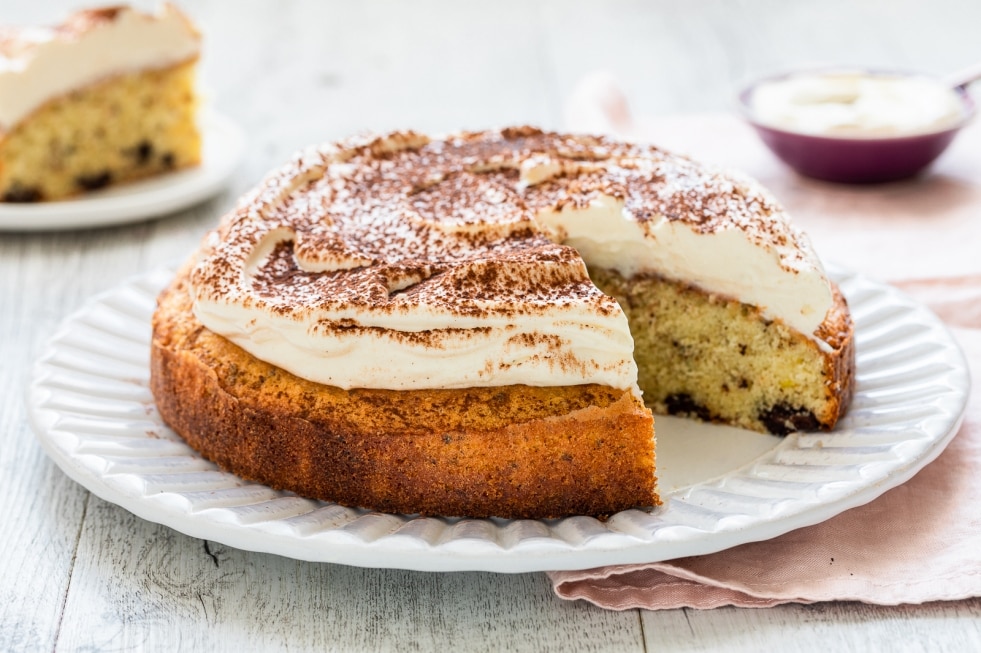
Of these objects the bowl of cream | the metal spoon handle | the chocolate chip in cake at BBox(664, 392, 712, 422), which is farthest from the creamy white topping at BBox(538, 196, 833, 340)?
the metal spoon handle

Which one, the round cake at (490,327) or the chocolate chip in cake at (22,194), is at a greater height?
the round cake at (490,327)

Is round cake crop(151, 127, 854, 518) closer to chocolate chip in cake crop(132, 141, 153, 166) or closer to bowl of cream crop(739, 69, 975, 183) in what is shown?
bowl of cream crop(739, 69, 975, 183)

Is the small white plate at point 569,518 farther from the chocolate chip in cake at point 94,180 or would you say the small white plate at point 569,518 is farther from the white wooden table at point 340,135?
the chocolate chip in cake at point 94,180

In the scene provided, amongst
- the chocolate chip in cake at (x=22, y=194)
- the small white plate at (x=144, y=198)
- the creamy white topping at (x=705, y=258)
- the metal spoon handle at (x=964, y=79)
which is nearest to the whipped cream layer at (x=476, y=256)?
the creamy white topping at (x=705, y=258)

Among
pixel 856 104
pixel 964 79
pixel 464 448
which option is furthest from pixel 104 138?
pixel 964 79

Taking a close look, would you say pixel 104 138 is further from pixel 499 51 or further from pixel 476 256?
pixel 476 256

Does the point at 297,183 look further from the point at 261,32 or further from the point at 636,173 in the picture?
the point at 261,32
